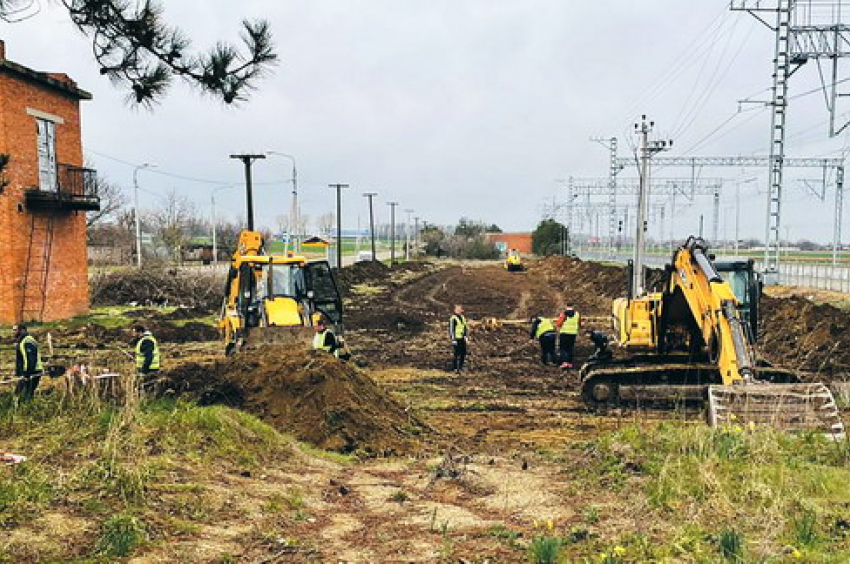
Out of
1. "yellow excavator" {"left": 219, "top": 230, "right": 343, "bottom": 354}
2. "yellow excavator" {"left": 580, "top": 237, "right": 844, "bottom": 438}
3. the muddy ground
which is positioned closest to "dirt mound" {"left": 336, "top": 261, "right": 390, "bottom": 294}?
the muddy ground

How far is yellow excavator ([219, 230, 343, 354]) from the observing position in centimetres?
1477

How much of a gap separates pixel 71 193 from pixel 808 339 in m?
23.2

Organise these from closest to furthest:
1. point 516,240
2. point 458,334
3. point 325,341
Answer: point 325,341 < point 458,334 < point 516,240

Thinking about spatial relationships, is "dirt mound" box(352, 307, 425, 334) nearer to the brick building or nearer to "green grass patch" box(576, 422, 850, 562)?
the brick building

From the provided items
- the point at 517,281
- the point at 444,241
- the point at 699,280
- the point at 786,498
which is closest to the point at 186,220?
the point at 517,281

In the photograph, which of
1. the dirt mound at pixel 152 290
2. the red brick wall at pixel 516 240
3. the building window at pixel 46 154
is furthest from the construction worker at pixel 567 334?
the red brick wall at pixel 516 240

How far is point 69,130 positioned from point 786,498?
26.1m

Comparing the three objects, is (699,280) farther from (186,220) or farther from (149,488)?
(186,220)

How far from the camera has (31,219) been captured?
23.6m

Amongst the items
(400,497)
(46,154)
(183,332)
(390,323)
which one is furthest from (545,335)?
(46,154)

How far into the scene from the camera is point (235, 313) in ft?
49.9

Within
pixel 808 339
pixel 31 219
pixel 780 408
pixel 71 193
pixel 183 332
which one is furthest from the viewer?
pixel 71 193

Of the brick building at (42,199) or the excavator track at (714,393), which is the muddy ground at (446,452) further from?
the brick building at (42,199)

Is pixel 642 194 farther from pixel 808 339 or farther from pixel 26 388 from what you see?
pixel 26 388
